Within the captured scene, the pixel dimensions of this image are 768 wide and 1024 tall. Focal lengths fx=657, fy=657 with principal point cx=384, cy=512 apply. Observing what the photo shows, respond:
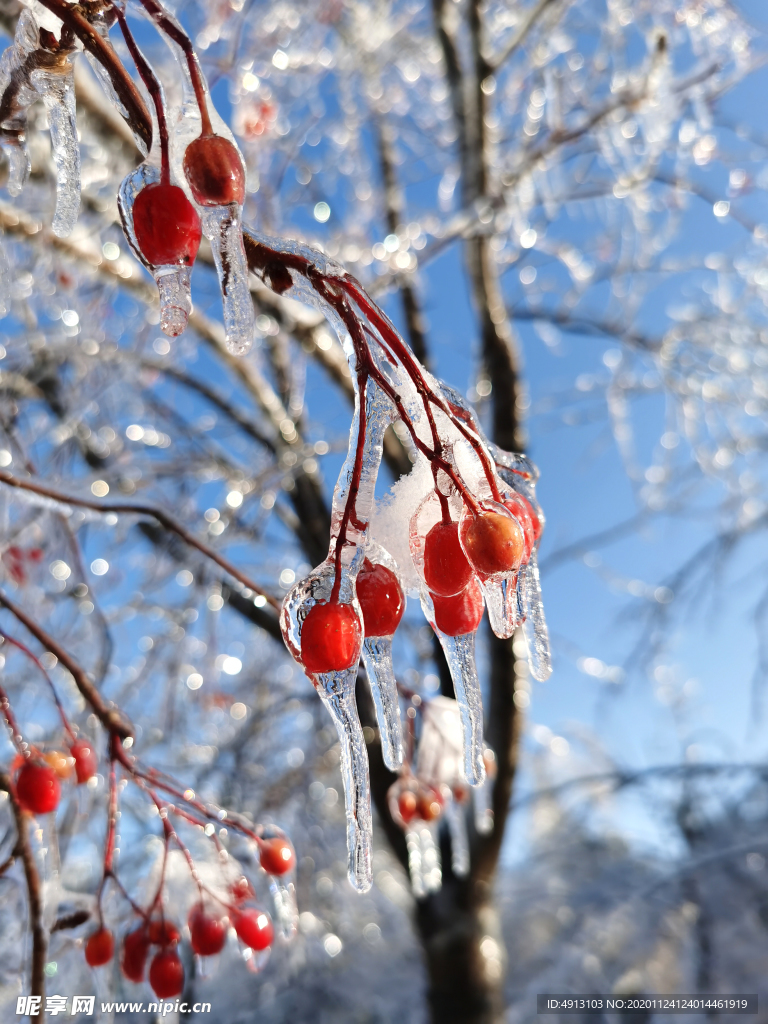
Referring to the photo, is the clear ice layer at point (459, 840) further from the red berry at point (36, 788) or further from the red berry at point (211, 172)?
the red berry at point (211, 172)

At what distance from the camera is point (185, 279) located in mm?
516

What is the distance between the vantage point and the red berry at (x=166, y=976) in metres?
0.92

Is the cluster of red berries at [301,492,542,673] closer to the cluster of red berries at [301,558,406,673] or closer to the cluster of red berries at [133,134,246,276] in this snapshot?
the cluster of red berries at [301,558,406,673]

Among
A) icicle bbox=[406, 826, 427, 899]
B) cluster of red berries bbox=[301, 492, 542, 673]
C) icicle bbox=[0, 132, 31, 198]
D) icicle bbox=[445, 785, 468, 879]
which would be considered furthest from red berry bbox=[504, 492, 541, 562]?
icicle bbox=[445, 785, 468, 879]

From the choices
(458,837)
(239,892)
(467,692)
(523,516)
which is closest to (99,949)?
(239,892)

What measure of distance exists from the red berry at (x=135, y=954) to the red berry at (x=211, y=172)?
1.02 metres

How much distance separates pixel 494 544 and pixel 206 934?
2.76ft

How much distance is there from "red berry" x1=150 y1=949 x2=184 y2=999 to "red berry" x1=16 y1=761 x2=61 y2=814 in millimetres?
272

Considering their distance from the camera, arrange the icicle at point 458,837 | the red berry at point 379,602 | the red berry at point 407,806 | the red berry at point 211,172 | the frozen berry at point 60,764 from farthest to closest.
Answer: the icicle at point 458,837 → the red berry at point 407,806 → the frozen berry at point 60,764 → the red berry at point 379,602 → the red berry at point 211,172

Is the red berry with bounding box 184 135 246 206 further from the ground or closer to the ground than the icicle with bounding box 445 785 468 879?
further from the ground

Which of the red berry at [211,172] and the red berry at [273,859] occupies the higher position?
the red berry at [211,172]

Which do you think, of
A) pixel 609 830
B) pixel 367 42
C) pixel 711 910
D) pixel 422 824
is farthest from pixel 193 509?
pixel 609 830

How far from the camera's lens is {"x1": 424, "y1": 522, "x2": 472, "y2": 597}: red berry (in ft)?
1.79

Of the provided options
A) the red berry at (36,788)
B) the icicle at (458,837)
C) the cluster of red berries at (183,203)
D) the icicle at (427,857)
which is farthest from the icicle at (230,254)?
the icicle at (458,837)
